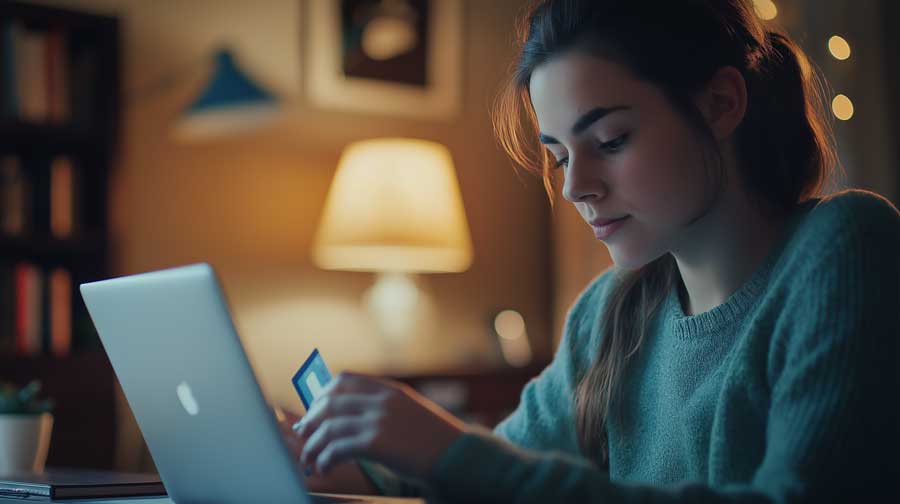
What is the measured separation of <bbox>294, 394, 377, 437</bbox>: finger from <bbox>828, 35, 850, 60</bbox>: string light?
2401mm

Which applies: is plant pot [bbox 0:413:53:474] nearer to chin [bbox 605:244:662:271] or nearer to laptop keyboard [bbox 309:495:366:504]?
laptop keyboard [bbox 309:495:366:504]

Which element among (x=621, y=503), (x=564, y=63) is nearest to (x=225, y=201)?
(x=564, y=63)

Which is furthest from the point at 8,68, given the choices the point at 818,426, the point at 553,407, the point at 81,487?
the point at 818,426

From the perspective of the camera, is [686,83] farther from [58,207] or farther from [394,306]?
[394,306]

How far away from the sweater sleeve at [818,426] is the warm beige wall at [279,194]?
2265 millimetres

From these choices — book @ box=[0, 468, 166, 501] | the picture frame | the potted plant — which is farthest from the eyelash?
the picture frame

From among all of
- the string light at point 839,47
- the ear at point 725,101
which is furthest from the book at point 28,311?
the string light at point 839,47

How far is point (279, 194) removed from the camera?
3.27 meters

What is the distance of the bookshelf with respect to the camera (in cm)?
260

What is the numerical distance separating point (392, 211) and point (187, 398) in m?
1.99

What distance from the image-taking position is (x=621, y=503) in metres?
0.75

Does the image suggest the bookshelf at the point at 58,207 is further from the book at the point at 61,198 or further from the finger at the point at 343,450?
the finger at the point at 343,450

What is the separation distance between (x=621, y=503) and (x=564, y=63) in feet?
1.55

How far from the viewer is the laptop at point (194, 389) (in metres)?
0.82
